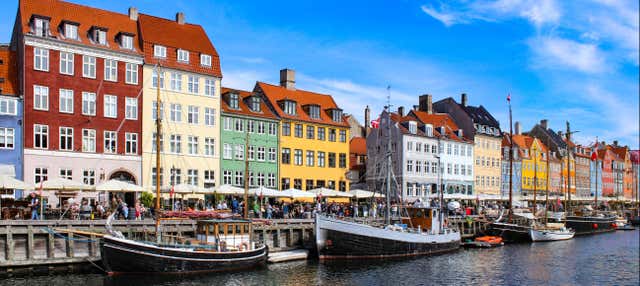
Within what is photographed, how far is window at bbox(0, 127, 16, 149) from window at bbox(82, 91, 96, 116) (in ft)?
18.0

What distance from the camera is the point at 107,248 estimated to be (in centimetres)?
3219

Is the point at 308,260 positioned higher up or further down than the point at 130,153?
further down

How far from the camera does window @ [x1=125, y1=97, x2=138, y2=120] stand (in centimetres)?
5259

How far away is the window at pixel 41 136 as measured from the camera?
156 ft

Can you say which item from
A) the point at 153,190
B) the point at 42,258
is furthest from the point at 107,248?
the point at 153,190

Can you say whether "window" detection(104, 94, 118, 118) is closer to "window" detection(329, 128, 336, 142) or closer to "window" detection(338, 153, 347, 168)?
"window" detection(329, 128, 336, 142)

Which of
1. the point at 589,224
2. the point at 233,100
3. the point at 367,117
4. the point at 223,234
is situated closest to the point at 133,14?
the point at 233,100

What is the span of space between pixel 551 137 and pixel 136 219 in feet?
290

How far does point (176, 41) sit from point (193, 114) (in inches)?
255

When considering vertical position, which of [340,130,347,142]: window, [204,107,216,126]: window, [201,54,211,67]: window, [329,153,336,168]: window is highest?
[201,54,211,67]: window

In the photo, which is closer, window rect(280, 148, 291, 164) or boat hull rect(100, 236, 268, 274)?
boat hull rect(100, 236, 268, 274)

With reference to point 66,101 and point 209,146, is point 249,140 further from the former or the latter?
point 66,101

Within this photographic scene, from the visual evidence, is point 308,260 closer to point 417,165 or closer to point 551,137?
point 417,165

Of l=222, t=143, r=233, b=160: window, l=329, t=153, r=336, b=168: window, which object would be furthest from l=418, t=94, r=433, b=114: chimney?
l=222, t=143, r=233, b=160: window
